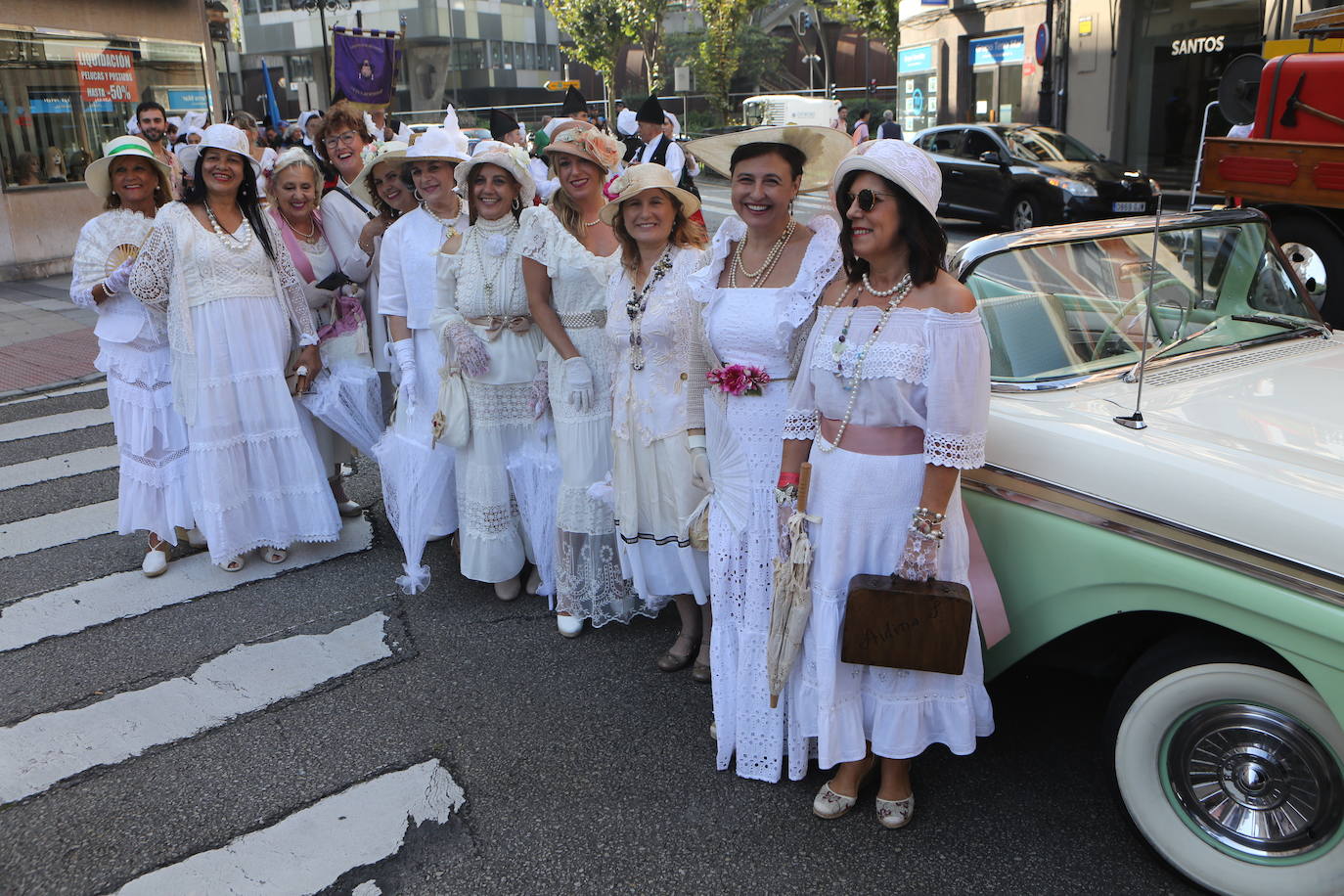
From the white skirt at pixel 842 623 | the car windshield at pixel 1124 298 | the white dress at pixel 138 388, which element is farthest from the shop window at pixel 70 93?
the white skirt at pixel 842 623

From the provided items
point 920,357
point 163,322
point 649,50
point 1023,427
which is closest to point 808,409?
point 920,357

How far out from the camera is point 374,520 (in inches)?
233

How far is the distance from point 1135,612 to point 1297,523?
580mm

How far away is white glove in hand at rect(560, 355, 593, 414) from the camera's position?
424cm

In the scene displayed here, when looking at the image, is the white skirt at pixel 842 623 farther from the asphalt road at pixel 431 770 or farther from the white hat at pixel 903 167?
the white hat at pixel 903 167

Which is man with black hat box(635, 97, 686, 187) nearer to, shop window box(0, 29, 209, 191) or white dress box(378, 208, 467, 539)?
white dress box(378, 208, 467, 539)

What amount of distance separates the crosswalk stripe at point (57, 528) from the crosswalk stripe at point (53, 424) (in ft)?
6.02

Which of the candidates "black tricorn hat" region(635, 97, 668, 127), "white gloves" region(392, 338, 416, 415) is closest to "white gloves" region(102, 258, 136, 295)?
"white gloves" region(392, 338, 416, 415)

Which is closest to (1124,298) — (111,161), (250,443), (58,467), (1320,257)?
(250,443)

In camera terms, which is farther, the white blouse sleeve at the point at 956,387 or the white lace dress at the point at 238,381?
the white lace dress at the point at 238,381

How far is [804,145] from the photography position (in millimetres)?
3520

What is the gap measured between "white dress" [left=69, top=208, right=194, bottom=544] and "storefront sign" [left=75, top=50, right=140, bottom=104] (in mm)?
11562

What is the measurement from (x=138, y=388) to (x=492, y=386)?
1.89 metres

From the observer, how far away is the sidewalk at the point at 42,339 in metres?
8.95
